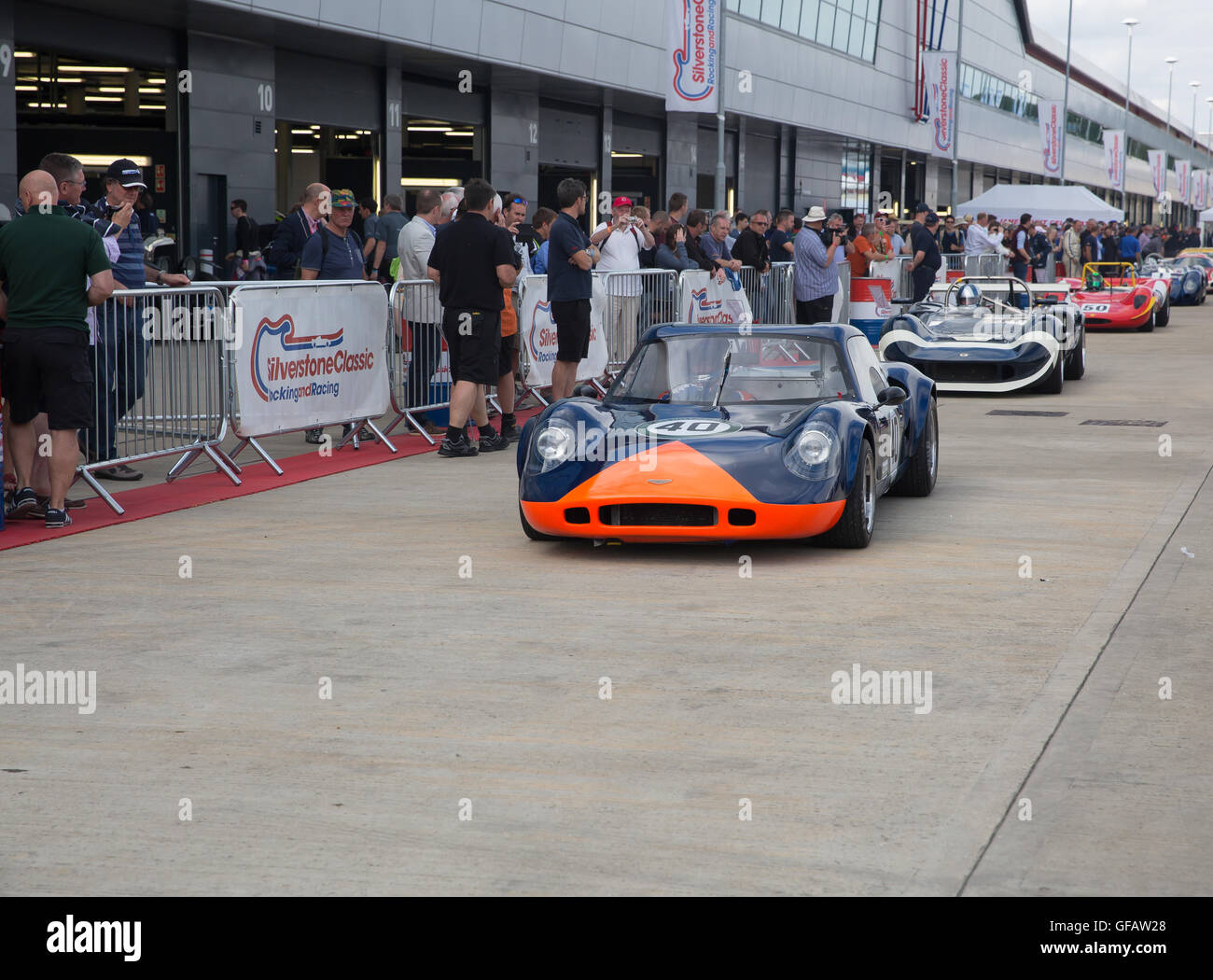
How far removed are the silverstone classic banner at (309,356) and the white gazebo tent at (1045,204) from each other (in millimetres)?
29444

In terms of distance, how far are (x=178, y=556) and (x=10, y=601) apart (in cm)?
114

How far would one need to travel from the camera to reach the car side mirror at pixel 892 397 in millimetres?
8664

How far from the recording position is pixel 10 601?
269 inches

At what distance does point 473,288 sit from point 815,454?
442cm

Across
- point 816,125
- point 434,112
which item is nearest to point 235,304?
point 434,112

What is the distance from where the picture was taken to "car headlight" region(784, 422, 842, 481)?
756 cm

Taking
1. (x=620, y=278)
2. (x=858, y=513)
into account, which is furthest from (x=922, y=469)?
(x=620, y=278)

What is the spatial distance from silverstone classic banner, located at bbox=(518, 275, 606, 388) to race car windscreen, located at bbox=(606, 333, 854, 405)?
472cm

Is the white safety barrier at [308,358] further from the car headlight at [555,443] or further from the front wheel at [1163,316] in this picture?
the front wheel at [1163,316]

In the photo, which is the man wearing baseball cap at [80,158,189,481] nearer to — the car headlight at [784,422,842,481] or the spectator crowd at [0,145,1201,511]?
the spectator crowd at [0,145,1201,511]

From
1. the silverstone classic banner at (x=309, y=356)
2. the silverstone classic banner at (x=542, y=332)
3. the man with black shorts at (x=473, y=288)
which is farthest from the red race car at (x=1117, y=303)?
the silverstone classic banner at (x=309, y=356)

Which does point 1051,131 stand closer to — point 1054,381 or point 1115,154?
point 1115,154

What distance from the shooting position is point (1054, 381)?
55.5ft
